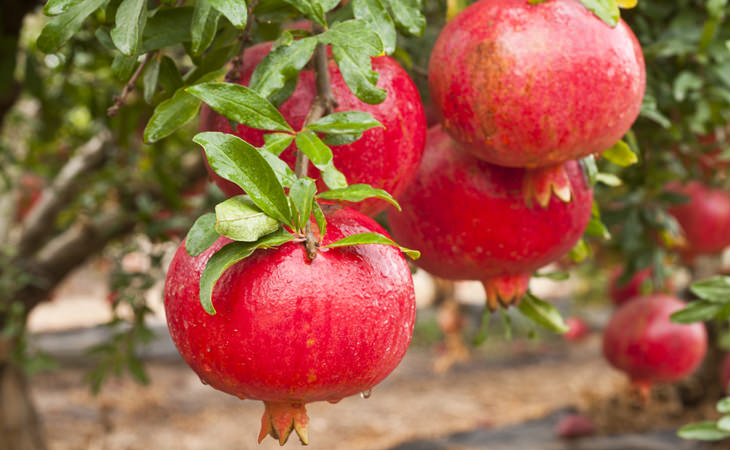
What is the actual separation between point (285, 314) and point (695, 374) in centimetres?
356

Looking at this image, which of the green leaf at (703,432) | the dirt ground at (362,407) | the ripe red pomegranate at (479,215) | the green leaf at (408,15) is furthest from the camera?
the dirt ground at (362,407)

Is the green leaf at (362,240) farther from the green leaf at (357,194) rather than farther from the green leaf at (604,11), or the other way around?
the green leaf at (604,11)

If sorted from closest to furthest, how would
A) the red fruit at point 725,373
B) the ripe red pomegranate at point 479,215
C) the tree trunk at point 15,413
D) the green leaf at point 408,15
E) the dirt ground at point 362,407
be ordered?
the green leaf at point 408,15, the ripe red pomegranate at point 479,215, the tree trunk at point 15,413, the red fruit at point 725,373, the dirt ground at point 362,407

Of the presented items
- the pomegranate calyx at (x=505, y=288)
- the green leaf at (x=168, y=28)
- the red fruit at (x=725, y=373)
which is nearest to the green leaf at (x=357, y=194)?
the green leaf at (x=168, y=28)

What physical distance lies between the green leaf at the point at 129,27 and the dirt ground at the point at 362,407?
10.1 feet

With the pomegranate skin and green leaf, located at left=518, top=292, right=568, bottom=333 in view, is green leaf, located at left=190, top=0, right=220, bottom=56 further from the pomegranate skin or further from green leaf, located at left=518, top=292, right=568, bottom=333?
green leaf, located at left=518, top=292, right=568, bottom=333

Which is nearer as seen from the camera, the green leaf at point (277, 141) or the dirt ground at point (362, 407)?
the green leaf at point (277, 141)

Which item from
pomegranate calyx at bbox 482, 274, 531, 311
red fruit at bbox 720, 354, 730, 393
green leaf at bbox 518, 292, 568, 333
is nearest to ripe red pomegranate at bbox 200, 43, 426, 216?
pomegranate calyx at bbox 482, 274, 531, 311

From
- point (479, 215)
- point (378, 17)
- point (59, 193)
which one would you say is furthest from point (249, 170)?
point (59, 193)

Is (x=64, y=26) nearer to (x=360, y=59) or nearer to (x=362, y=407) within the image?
(x=360, y=59)

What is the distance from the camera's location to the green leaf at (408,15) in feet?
2.44

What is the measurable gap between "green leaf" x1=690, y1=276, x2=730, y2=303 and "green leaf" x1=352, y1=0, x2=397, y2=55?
0.67 metres

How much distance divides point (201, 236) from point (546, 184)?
0.43 meters

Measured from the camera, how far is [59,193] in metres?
2.67
